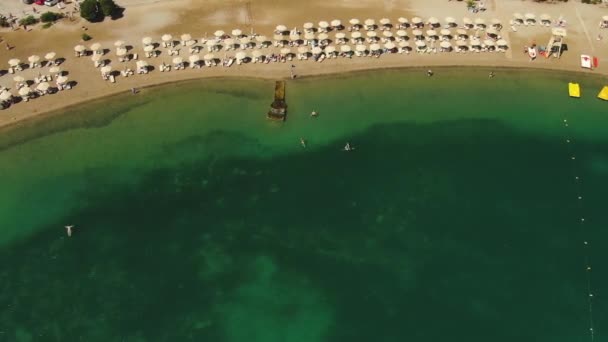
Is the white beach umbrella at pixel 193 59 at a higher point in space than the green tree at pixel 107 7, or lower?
lower

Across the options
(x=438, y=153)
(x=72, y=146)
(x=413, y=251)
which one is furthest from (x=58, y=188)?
(x=438, y=153)

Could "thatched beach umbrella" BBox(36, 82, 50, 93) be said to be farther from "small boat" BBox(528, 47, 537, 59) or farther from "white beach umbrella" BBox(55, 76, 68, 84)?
"small boat" BBox(528, 47, 537, 59)

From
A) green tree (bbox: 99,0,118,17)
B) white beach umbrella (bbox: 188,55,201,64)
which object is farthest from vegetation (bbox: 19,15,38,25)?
white beach umbrella (bbox: 188,55,201,64)

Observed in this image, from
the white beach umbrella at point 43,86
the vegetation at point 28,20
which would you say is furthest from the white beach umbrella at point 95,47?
Result: the vegetation at point 28,20

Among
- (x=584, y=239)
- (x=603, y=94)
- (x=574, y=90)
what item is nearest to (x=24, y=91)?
(x=584, y=239)

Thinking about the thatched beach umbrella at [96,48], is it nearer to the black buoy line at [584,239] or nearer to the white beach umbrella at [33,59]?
the white beach umbrella at [33,59]

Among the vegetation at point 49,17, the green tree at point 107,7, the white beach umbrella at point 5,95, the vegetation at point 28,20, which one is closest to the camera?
the white beach umbrella at point 5,95
